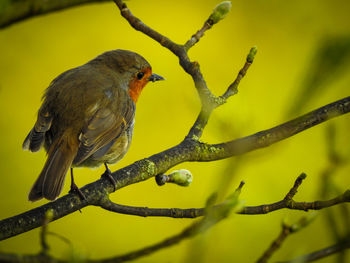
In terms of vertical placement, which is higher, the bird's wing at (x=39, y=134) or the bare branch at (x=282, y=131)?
the bird's wing at (x=39, y=134)

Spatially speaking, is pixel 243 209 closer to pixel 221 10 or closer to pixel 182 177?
pixel 182 177

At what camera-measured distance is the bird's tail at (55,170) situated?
5.50ft

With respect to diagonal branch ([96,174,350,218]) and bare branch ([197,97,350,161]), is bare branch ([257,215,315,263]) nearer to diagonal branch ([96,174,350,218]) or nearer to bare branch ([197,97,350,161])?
diagonal branch ([96,174,350,218])

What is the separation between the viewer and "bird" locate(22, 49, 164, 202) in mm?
1853

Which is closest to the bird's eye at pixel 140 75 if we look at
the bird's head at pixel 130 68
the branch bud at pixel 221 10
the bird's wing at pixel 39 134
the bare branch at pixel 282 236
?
the bird's head at pixel 130 68

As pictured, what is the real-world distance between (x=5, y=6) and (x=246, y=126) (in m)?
0.33

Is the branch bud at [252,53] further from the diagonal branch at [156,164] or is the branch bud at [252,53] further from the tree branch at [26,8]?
the tree branch at [26,8]

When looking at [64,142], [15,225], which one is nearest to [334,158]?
[15,225]

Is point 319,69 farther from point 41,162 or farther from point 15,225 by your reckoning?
point 41,162

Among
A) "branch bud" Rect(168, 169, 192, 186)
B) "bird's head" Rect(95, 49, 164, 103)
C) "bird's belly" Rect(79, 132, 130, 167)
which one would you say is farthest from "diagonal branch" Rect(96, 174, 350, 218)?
"bird's head" Rect(95, 49, 164, 103)

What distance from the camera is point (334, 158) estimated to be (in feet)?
2.36

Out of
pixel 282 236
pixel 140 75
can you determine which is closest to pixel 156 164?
pixel 140 75

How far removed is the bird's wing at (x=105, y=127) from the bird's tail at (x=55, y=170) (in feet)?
0.14

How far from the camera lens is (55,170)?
1809 millimetres
